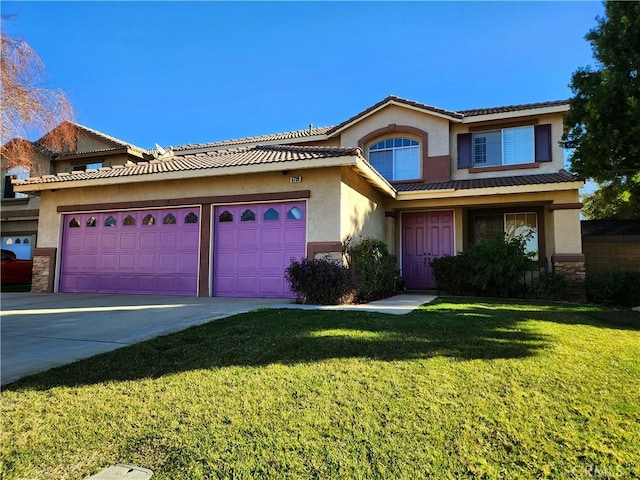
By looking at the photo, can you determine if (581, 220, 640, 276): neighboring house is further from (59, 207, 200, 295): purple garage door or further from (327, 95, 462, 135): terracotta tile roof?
(59, 207, 200, 295): purple garage door

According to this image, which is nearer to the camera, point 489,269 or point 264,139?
point 489,269

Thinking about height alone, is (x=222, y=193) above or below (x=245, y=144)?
below

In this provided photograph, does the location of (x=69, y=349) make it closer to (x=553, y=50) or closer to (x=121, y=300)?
(x=121, y=300)

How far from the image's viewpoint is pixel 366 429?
9.51 ft

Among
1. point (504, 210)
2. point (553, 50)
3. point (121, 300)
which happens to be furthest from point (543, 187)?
point (121, 300)

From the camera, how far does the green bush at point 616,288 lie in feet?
36.4

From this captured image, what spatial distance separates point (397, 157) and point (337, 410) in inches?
532

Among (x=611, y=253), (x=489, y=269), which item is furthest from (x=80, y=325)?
(x=611, y=253)

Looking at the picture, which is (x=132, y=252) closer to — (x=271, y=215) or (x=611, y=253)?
(x=271, y=215)

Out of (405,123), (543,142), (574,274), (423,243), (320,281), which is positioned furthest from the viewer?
(405,123)

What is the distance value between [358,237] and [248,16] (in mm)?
6705

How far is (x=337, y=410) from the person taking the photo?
319 centimetres

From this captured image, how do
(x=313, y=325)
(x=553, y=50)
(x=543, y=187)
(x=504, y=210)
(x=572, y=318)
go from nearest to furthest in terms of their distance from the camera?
(x=313, y=325), (x=572, y=318), (x=553, y=50), (x=543, y=187), (x=504, y=210)

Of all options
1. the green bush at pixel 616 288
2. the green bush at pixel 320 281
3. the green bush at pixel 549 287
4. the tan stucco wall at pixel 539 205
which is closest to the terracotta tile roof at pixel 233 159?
the green bush at pixel 320 281
